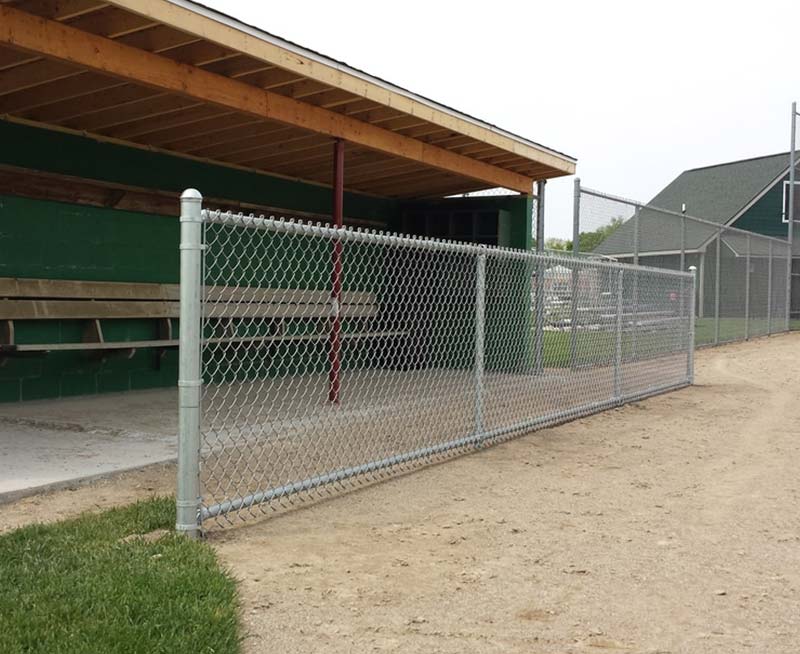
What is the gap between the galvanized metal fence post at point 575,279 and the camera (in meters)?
9.27

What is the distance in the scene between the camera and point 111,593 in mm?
3182

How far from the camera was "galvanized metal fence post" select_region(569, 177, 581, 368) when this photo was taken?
9266 mm

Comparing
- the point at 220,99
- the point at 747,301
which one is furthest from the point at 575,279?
the point at 747,301

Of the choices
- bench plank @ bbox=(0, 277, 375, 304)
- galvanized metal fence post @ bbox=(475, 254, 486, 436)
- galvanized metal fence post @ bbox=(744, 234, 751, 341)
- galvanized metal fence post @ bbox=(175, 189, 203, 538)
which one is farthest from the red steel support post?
galvanized metal fence post @ bbox=(744, 234, 751, 341)

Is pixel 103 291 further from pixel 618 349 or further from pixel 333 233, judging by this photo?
pixel 618 349

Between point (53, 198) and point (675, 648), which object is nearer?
point (675, 648)

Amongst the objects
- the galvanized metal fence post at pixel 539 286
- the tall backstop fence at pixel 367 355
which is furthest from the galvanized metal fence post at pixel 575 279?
the galvanized metal fence post at pixel 539 286

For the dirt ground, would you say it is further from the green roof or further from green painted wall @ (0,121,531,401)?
the green roof

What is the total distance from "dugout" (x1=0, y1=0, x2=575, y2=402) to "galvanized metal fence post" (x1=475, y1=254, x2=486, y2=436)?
2.25 m

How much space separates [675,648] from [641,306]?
8197mm

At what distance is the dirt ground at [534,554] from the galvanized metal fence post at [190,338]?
0.43m

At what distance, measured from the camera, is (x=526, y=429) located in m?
7.28

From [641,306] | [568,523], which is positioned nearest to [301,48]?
[568,523]

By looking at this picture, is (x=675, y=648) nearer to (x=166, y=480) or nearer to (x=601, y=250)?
(x=166, y=480)
